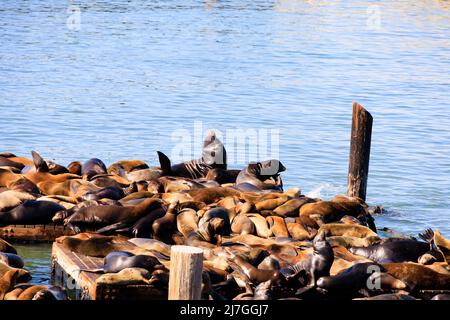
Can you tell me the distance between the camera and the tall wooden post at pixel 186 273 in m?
6.59

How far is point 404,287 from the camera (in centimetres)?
870

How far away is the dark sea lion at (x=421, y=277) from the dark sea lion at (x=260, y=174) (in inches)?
152

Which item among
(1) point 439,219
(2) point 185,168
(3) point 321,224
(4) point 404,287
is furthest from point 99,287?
(1) point 439,219

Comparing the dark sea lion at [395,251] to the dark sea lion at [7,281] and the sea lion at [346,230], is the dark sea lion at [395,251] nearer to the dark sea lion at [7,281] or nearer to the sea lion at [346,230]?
the sea lion at [346,230]

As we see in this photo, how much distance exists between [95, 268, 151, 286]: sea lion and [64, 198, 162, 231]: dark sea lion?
2319 mm

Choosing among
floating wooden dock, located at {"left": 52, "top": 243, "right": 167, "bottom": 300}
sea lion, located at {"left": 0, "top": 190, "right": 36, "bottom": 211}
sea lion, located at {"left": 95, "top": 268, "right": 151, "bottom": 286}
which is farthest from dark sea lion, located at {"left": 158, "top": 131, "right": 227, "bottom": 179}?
sea lion, located at {"left": 95, "top": 268, "right": 151, "bottom": 286}

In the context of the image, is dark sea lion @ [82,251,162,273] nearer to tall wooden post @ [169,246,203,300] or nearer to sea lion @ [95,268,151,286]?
sea lion @ [95,268,151,286]

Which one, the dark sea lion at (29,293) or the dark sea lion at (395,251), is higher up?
the dark sea lion at (29,293)

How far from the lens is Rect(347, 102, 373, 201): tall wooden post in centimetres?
1345

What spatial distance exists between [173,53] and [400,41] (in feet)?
34.5

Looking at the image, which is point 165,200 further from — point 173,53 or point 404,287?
point 173,53

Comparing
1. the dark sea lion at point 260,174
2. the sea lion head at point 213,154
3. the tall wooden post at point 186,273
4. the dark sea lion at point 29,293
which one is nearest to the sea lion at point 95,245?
the dark sea lion at point 29,293

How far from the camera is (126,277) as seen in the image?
27.4ft

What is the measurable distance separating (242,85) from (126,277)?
19137 mm
